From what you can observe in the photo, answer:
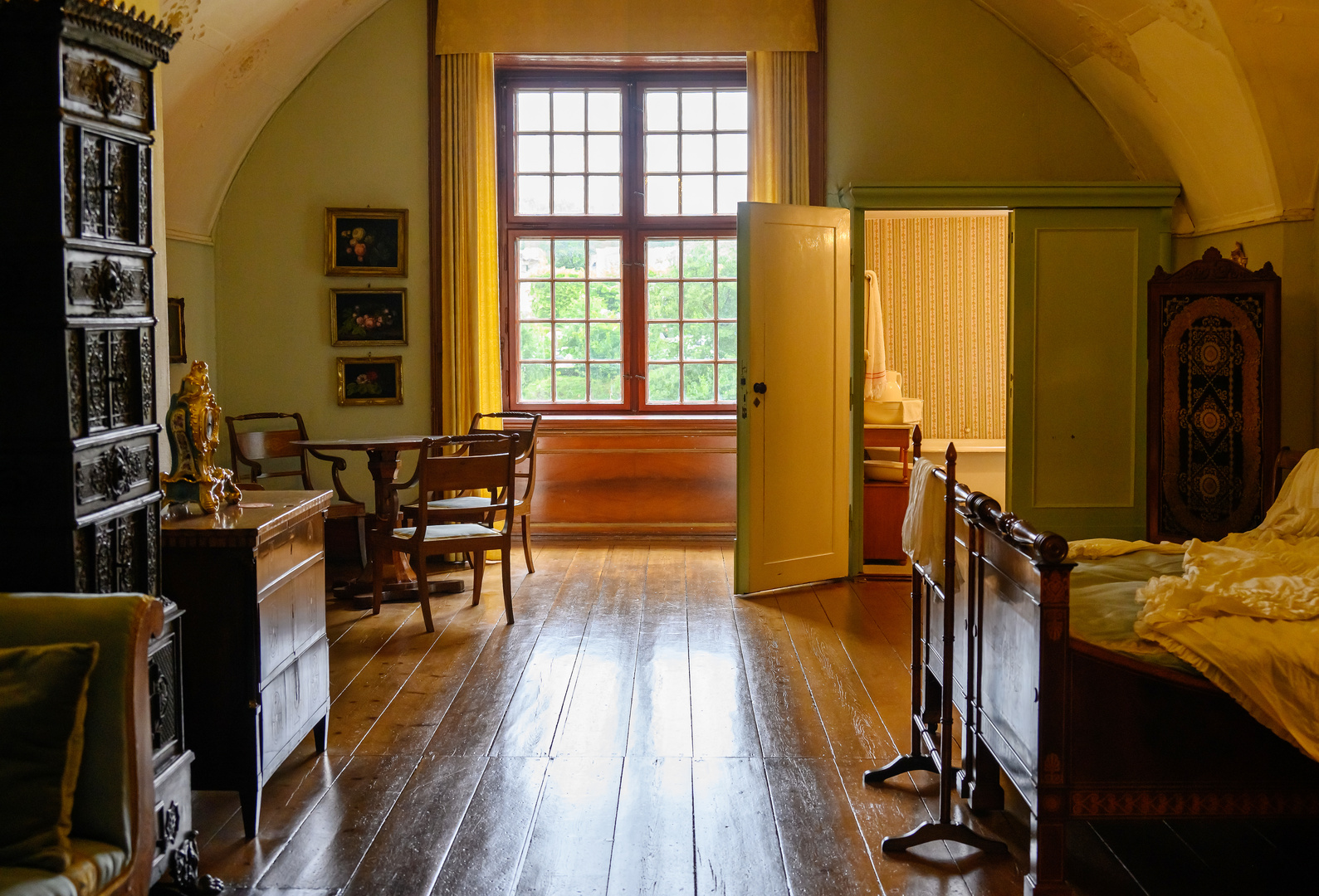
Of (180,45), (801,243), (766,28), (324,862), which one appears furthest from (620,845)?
(766,28)

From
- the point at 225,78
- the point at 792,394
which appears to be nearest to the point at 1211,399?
the point at 792,394

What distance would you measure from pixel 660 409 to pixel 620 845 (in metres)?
5.28

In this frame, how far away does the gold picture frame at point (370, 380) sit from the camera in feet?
24.2

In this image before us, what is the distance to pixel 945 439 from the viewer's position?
30.1 ft

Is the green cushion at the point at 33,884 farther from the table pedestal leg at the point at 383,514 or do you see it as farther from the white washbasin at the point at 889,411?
the white washbasin at the point at 889,411

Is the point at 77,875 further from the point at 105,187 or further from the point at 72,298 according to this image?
the point at 105,187

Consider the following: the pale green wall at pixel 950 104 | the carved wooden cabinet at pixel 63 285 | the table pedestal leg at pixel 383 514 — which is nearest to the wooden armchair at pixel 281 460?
the table pedestal leg at pixel 383 514

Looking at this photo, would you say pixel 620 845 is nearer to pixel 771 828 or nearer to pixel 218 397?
pixel 771 828

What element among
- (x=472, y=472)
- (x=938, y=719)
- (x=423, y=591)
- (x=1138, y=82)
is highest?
(x=1138, y=82)

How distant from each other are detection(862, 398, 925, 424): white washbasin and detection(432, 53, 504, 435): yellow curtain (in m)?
2.57

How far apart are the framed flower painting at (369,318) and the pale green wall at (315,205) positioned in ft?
0.21

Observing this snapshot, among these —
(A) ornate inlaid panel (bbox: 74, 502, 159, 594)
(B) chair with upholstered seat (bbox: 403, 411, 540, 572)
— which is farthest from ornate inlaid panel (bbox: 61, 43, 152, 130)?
(B) chair with upholstered seat (bbox: 403, 411, 540, 572)

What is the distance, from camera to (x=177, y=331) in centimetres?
Answer: 679

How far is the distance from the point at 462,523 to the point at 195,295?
2624 mm
